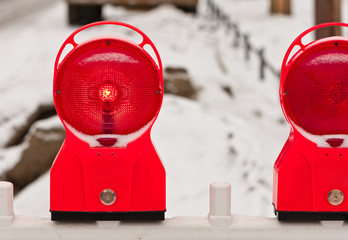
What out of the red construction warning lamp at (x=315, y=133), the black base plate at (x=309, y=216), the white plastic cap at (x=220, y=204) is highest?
the red construction warning lamp at (x=315, y=133)

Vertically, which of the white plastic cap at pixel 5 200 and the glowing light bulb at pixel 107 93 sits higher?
the glowing light bulb at pixel 107 93

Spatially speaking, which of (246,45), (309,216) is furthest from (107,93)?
(246,45)

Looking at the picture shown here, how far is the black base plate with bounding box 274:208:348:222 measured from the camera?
2.40 m

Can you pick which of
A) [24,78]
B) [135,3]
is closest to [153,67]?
[24,78]

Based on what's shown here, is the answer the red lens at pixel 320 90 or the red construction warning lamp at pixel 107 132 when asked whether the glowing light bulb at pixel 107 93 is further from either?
the red lens at pixel 320 90

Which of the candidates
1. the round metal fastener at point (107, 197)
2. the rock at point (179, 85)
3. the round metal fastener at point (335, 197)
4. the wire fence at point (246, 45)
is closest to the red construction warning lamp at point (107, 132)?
the round metal fastener at point (107, 197)

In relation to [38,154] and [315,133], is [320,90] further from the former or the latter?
[38,154]

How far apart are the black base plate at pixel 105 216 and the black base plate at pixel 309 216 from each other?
477 millimetres

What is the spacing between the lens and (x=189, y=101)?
6762 millimetres

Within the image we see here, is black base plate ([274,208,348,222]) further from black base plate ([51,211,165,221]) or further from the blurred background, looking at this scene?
the blurred background

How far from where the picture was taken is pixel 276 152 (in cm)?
630

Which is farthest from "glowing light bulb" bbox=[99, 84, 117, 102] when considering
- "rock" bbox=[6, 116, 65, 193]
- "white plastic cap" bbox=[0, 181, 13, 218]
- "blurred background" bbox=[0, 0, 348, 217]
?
"rock" bbox=[6, 116, 65, 193]

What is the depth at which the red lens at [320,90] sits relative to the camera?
233cm

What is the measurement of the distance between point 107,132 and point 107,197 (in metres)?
0.25
